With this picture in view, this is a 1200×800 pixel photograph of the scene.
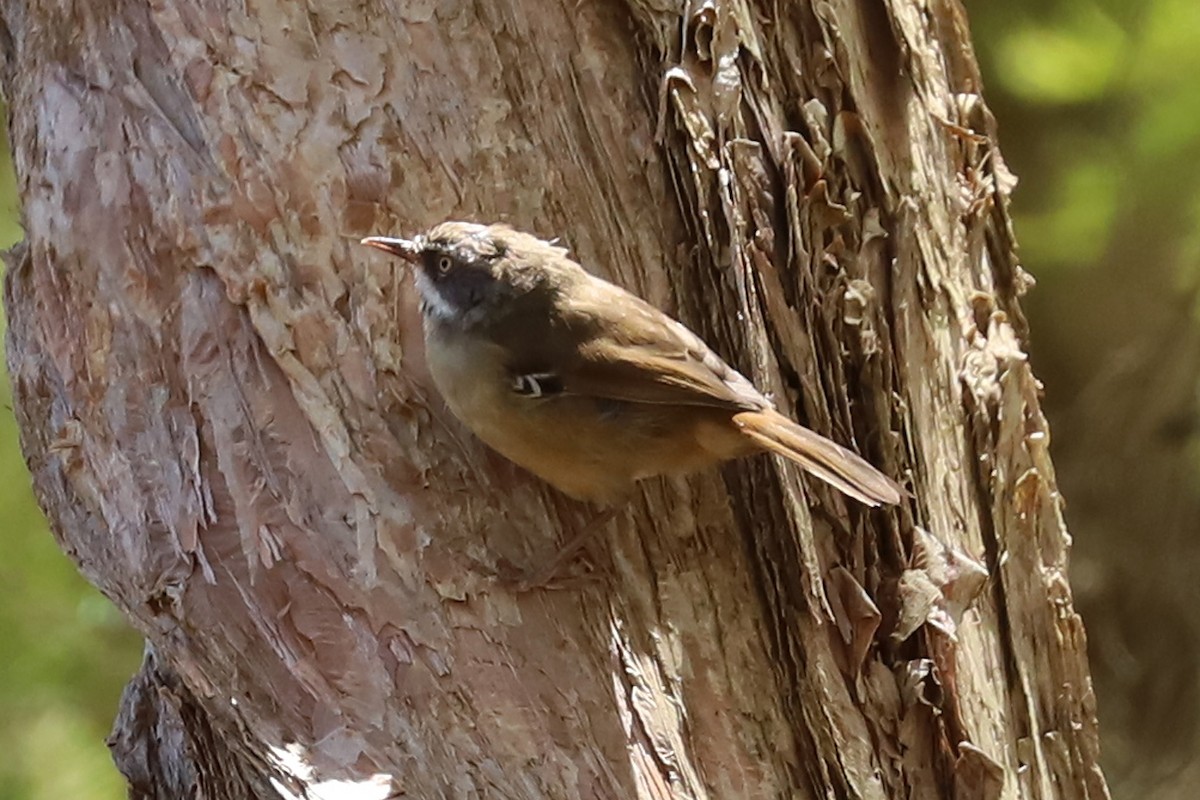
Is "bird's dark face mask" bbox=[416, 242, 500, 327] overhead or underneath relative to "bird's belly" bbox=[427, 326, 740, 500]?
overhead

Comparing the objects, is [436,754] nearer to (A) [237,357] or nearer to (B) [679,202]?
(A) [237,357]

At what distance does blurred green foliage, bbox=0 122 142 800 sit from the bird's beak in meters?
2.52

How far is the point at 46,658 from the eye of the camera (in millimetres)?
4781

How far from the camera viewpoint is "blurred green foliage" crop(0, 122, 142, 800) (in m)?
4.54

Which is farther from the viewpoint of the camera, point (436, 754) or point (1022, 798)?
point (1022, 798)

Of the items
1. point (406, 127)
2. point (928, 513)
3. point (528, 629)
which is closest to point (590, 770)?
point (528, 629)

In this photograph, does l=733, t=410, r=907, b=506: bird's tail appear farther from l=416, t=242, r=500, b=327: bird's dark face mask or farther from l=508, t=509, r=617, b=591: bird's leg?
l=416, t=242, r=500, b=327: bird's dark face mask

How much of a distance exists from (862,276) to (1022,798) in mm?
1436

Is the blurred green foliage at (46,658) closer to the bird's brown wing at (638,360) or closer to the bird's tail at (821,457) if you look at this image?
the bird's brown wing at (638,360)

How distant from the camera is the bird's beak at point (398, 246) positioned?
2.66 meters

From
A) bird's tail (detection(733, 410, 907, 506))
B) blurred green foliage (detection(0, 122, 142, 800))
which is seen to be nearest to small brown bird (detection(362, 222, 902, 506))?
bird's tail (detection(733, 410, 907, 506))

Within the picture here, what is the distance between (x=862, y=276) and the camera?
304 centimetres

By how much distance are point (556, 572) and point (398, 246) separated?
835 millimetres

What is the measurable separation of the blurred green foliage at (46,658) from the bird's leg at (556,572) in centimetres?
286
